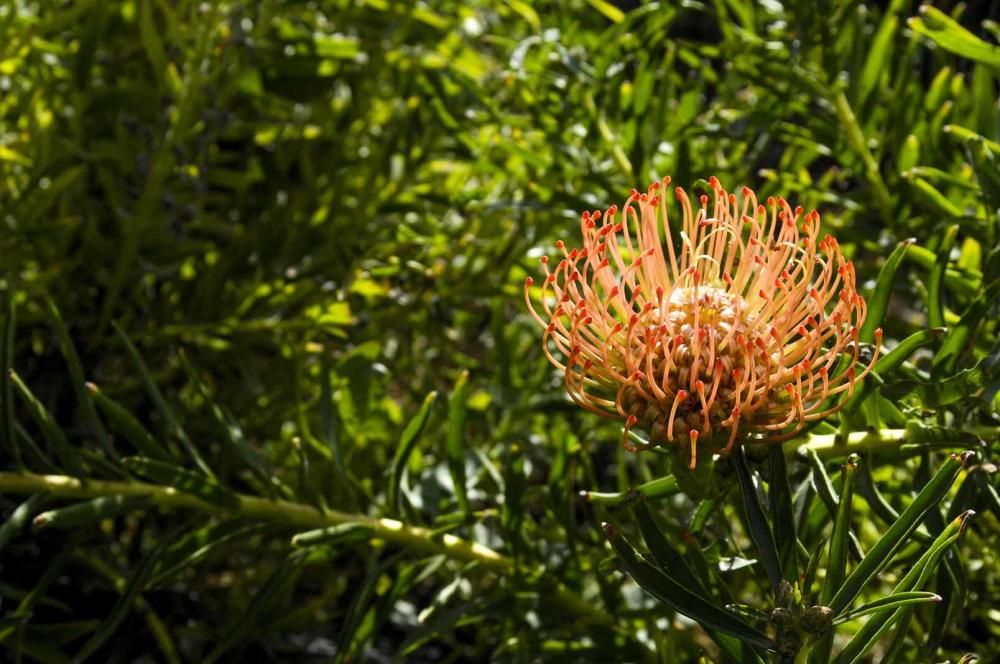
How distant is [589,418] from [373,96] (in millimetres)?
310

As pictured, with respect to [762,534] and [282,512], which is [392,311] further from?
[762,534]

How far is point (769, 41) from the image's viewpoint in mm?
681

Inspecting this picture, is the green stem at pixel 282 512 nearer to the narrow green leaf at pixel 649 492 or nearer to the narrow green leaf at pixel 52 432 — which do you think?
the narrow green leaf at pixel 52 432

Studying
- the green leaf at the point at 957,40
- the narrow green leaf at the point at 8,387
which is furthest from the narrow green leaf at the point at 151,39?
the green leaf at the point at 957,40

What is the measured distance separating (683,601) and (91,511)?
0.30 meters

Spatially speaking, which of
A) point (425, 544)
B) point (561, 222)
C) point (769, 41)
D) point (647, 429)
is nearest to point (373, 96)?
point (561, 222)

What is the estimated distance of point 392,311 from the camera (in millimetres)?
712


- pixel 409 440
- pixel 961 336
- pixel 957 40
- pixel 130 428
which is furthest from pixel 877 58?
pixel 130 428

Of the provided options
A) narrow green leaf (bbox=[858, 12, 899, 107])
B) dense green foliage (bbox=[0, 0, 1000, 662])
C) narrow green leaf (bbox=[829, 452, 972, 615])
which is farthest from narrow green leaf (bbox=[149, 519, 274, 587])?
narrow green leaf (bbox=[858, 12, 899, 107])

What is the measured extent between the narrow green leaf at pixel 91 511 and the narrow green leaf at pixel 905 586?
331 millimetres

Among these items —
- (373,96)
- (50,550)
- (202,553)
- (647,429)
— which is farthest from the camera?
(373,96)

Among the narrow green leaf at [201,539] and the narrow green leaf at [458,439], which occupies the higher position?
the narrow green leaf at [458,439]

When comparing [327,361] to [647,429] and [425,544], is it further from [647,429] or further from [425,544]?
[647,429]

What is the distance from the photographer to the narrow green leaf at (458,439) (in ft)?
1.69
